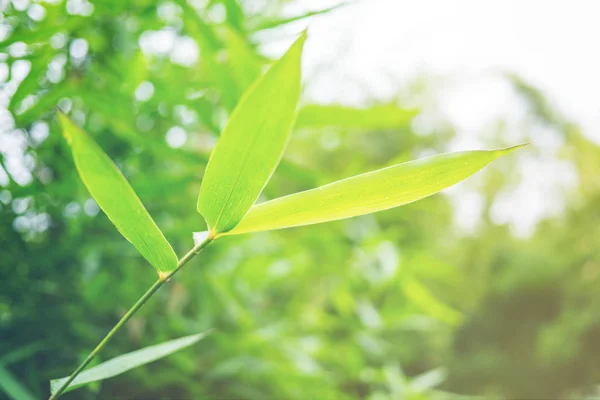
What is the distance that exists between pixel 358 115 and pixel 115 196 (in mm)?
208

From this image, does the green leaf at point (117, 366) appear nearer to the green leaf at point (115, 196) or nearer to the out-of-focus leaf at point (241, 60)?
the green leaf at point (115, 196)

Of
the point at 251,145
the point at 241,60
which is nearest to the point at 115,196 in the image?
the point at 251,145

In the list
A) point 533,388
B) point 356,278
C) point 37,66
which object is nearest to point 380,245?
point 356,278

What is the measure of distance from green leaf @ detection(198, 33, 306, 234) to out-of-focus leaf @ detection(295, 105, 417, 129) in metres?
0.19

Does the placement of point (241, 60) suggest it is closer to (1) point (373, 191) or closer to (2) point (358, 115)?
(2) point (358, 115)

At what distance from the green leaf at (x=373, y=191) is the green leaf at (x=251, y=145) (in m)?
0.01

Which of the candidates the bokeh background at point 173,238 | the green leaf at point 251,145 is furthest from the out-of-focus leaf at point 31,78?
the green leaf at point 251,145

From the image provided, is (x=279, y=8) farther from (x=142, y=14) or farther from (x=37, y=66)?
(x=37, y=66)

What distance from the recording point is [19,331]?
1.28ft

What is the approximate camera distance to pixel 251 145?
125 mm

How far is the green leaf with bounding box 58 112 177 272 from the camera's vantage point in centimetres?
13

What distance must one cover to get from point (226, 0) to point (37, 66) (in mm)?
150

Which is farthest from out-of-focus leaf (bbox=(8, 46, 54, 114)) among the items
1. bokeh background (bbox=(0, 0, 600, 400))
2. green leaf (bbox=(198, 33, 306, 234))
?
green leaf (bbox=(198, 33, 306, 234))

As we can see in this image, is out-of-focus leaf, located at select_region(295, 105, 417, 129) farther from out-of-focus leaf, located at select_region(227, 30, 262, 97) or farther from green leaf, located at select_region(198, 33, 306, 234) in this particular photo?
green leaf, located at select_region(198, 33, 306, 234)
